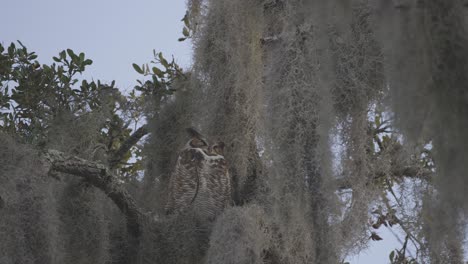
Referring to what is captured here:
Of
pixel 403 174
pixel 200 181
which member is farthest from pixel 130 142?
pixel 403 174

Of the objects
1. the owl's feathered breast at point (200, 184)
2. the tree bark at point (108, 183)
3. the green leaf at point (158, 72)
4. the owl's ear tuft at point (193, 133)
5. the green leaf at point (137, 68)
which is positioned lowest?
the tree bark at point (108, 183)

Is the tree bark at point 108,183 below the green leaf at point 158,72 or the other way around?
below

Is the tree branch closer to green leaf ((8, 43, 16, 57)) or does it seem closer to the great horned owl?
the great horned owl

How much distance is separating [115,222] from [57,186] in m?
0.41

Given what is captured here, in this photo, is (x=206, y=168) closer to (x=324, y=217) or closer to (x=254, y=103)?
(x=254, y=103)

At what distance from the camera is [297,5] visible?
3646 millimetres

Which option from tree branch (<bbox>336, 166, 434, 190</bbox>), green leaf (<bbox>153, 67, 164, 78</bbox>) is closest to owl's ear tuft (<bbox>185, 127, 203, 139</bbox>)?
green leaf (<bbox>153, 67, 164, 78</bbox>)

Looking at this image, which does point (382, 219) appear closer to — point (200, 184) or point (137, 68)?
point (200, 184)

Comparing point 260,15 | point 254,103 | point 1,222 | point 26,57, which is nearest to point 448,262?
point 254,103

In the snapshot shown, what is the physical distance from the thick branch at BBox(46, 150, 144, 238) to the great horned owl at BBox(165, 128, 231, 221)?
285 millimetres

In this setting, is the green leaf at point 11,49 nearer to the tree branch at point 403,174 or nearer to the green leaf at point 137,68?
the green leaf at point 137,68

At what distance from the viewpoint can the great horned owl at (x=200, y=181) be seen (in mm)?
3959

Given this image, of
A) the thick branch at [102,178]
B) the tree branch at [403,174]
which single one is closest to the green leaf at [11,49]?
the thick branch at [102,178]

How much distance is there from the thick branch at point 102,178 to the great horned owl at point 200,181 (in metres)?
0.28
